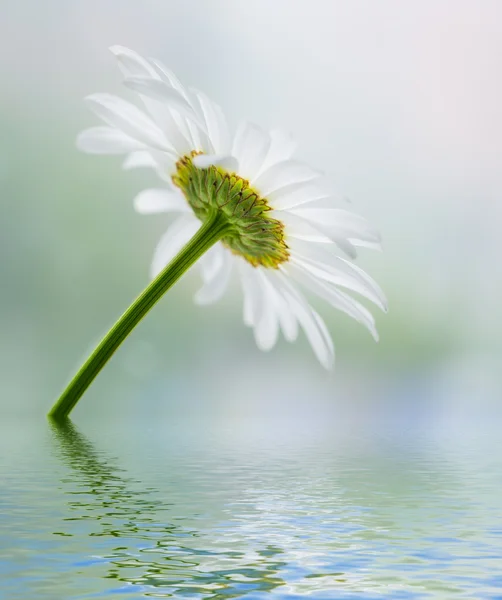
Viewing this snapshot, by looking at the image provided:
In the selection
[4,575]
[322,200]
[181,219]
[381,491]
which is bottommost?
[4,575]

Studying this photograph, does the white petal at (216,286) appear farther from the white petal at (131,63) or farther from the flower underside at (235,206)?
the white petal at (131,63)

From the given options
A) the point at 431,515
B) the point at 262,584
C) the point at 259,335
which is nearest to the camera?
the point at 262,584

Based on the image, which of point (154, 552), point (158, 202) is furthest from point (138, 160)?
point (154, 552)

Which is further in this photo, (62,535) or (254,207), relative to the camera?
(254,207)

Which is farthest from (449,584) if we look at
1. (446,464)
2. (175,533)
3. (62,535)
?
(446,464)

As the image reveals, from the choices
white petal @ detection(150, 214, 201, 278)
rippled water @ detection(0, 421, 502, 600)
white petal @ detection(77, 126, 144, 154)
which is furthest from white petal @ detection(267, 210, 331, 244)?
rippled water @ detection(0, 421, 502, 600)

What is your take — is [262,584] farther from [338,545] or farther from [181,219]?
[181,219]

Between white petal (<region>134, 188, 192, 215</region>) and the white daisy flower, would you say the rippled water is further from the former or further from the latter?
white petal (<region>134, 188, 192, 215</region>)

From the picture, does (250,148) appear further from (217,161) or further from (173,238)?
(173,238)
